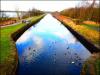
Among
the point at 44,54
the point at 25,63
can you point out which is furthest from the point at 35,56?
the point at 25,63

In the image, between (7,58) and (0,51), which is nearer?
(7,58)

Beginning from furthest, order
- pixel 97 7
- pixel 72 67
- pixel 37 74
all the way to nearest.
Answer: pixel 97 7, pixel 72 67, pixel 37 74

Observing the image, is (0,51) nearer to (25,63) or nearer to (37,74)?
(25,63)

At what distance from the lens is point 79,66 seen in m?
14.3

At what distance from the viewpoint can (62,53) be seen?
18297mm

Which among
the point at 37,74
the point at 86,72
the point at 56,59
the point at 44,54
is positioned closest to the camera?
the point at 86,72

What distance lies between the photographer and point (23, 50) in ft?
63.5

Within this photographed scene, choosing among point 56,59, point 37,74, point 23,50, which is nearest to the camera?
point 37,74

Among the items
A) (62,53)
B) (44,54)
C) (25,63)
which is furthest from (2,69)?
(62,53)

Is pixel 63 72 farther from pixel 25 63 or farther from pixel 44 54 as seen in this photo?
pixel 44 54

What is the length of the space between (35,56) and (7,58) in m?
3.22

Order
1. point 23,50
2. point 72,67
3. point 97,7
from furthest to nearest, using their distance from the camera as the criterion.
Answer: point 97,7 < point 23,50 < point 72,67

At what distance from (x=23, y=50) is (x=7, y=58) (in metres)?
5.31

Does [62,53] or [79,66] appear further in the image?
[62,53]
